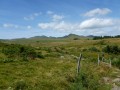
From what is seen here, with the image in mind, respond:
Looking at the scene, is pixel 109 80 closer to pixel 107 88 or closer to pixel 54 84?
pixel 107 88

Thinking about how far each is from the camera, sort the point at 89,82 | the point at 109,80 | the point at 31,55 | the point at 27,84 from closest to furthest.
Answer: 1. the point at 27,84
2. the point at 89,82
3. the point at 109,80
4. the point at 31,55

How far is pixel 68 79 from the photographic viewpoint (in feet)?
84.2

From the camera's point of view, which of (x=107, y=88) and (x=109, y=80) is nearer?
(x=107, y=88)

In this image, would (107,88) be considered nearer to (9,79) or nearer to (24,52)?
(9,79)

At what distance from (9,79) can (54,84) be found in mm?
4180

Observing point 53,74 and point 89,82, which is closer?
point 89,82

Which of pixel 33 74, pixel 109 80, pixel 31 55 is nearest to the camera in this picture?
pixel 33 74

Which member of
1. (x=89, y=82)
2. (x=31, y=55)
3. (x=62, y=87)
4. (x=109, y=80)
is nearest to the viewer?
(x=62, y=87)

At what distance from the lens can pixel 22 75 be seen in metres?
25.8

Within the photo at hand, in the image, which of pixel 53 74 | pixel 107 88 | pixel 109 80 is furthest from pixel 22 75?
pixel 109 80

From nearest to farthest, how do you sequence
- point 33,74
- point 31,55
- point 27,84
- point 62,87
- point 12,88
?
point 12,88 < point 27,84 < point 62,87 < point 33,74 < point 31,55

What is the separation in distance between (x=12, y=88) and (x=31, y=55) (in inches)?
1052

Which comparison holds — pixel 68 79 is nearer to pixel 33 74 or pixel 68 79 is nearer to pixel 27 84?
pixel 33 74

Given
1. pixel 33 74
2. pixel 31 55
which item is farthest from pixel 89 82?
pixel 31 55
